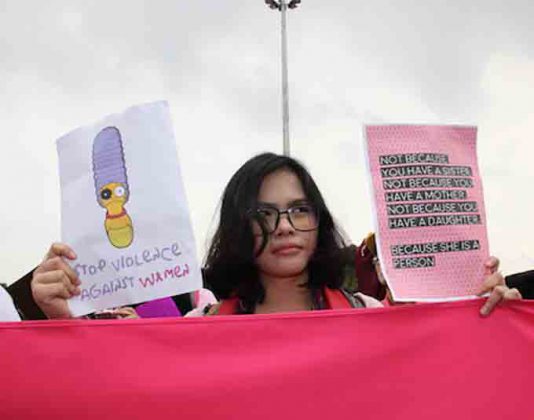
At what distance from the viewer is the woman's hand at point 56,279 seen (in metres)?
1.89

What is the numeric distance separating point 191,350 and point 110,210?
474 millimetres

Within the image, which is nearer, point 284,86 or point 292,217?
point 292,217

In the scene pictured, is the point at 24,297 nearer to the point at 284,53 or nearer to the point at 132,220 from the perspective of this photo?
the point at 132,220

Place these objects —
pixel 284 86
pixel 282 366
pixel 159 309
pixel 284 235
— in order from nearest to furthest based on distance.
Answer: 1. pixel 282 366
2. pixel 284 235
3. pixel 159 309
4. pixel 284 86

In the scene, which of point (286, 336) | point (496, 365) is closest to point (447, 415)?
point (496, 365)

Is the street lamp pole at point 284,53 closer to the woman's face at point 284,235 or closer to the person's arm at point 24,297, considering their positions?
the person's arm at point 24,297

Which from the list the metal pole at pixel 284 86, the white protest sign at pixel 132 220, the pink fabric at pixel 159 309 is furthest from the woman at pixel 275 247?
the metal pole at pixel 284 86

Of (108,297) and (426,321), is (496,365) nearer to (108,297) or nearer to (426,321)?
(426,321)

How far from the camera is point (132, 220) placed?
1897 millimetres

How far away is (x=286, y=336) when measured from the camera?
2.06 meters

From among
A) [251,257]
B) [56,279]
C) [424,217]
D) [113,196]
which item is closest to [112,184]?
[113,196]

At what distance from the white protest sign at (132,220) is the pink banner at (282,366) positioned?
0.58 ft

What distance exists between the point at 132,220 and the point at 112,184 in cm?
12

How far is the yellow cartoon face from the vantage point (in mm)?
1902
